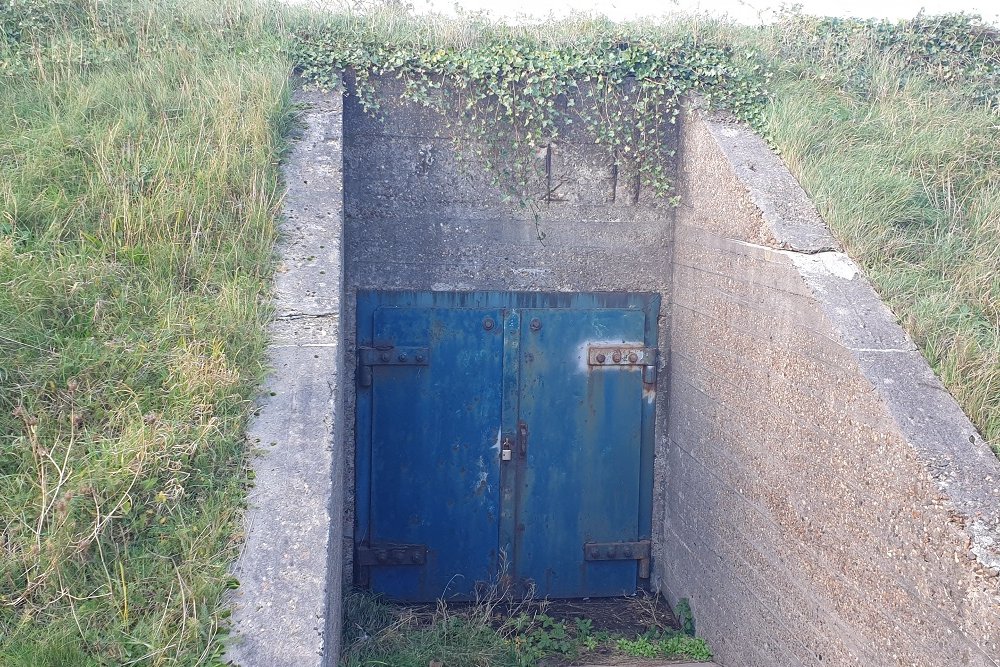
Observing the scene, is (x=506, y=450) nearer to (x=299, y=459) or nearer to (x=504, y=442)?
(x=504, y=442)

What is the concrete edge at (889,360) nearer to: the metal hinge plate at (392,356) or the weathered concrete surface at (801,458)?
the weathered concrete surface at (801,458)

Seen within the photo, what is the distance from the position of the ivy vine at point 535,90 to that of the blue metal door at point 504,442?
0.93 meters

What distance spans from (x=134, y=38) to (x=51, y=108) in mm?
1060

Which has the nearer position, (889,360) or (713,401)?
(889,360)

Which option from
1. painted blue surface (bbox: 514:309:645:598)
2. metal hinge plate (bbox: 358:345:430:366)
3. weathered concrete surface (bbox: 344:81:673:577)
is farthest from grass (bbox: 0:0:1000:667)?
metal hinge plate (bbox: 358:345:430:366)

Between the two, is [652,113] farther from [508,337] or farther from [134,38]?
[134,38]

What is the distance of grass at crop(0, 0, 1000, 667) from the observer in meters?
2.65

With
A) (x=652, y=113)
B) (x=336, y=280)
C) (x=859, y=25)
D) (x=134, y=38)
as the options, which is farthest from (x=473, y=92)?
(x=859, y=25)

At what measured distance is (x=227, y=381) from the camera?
3201mm

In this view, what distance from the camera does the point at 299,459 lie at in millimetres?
3068

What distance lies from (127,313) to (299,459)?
1.16 metres

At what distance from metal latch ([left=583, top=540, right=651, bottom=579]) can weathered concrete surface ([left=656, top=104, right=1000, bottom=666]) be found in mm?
113

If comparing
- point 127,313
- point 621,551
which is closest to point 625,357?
point 621,551

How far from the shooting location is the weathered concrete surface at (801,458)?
275cm
